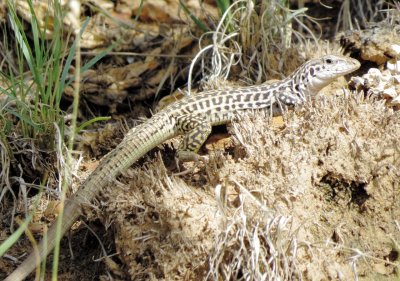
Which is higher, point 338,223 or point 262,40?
point 262,40

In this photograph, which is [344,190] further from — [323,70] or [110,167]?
[110,167]

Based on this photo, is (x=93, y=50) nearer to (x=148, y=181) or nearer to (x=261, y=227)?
(x=148, y=181)

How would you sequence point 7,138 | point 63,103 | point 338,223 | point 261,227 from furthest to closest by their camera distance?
point 63,103 < point 7,138 < point 338,223 < point 261,227

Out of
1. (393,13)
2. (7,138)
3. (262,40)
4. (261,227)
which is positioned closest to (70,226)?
(7,138)

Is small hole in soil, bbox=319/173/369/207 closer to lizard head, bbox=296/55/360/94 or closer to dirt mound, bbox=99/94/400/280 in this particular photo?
dirt mound, bbox=99/94/400/280

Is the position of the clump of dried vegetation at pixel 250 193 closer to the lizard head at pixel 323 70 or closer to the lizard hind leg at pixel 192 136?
the lizard hind leg at pixel 192 136

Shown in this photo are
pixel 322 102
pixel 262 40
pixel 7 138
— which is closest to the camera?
pixel 322 102
